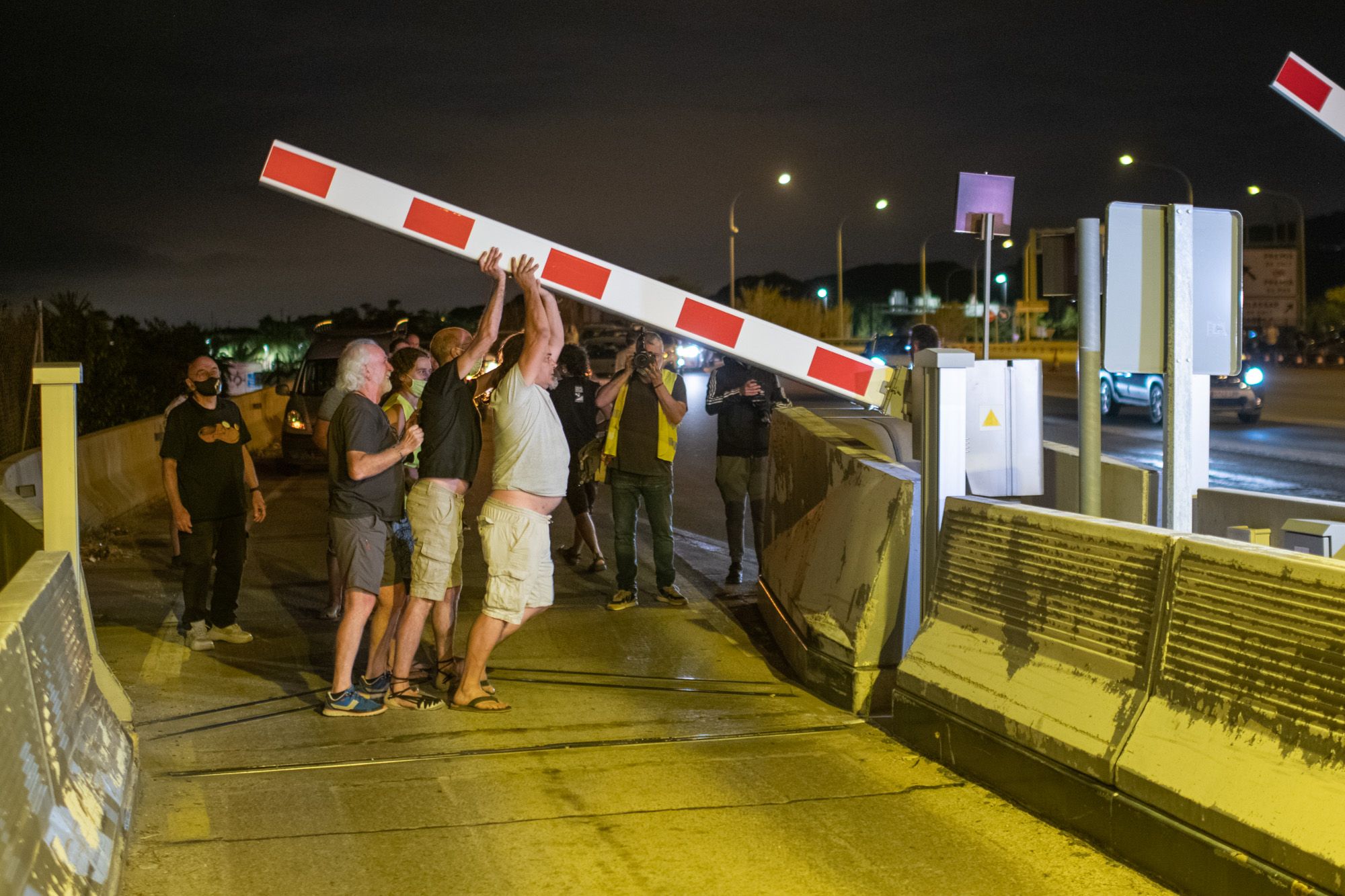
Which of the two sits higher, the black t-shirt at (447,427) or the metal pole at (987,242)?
the metal pole at (987,242)

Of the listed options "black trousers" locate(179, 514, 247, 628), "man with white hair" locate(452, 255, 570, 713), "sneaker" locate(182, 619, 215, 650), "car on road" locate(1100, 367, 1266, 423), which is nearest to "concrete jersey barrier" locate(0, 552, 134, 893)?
"man with white hair" locate(452, 255, 570, 713)

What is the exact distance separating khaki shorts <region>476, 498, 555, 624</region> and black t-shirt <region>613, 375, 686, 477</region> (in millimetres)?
2492

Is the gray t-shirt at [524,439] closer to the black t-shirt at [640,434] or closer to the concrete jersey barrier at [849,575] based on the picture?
the concrete jersey barrier at [849,575]

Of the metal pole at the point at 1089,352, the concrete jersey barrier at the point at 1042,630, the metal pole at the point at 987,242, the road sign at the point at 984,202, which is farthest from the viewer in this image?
the road sign at the point at 984,202

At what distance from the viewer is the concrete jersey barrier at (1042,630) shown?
4.20m

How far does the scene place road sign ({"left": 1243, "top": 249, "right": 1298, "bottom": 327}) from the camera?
5262cm

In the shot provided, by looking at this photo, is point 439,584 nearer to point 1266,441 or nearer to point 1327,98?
point 1327,98

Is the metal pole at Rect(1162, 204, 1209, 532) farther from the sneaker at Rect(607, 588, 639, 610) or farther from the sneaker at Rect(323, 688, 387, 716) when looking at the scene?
the sneaker at Rect(607, 588, 639, 610)

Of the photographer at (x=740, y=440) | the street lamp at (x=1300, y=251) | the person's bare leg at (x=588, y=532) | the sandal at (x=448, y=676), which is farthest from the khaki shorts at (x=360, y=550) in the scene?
the street lamp at (x=1300, y=251)

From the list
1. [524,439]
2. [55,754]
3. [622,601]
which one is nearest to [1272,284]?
[622,601]

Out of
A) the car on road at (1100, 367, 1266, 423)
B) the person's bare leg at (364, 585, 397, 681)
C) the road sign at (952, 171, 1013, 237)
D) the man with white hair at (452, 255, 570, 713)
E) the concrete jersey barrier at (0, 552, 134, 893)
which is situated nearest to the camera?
the concrete jersey barrier at (0, 552, 134, 893)

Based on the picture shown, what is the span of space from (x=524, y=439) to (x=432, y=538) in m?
0.67

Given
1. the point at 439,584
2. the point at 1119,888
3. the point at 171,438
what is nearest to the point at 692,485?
the point at 171,438

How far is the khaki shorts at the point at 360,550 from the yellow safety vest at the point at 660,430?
254 cm
